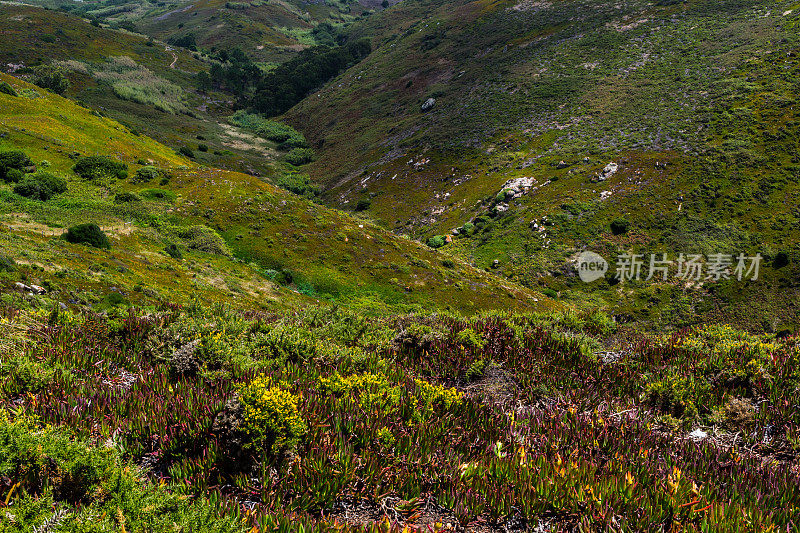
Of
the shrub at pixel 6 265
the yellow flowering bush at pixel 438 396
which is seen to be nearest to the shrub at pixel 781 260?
the yellow flowering bush at pixel 438 396

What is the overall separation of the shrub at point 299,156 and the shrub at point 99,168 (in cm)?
5803

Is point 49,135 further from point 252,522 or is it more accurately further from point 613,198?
point 613,198

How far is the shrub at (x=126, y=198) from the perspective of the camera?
A: 1505 inches

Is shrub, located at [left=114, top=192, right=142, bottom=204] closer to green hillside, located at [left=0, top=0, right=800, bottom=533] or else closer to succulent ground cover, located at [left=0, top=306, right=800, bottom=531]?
green hillside, located at [left=0, top=0, right=800, bottom=533]

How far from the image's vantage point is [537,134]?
75.1 metres

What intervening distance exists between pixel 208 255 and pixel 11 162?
1833cm

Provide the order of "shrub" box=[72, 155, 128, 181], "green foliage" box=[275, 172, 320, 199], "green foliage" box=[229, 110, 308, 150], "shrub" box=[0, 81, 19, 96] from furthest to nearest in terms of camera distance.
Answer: "green foliage" box=[229, 110, 308, 150] < "green foliage" box=[275, 172, 320, 199] < "shrub" box=[0, 81, 19, 96] < "shrub" box=[72, 155, 128, 181]

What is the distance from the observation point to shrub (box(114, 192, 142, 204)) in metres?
38.2

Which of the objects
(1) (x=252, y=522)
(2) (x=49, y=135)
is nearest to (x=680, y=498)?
(1) (x=252, y=522)

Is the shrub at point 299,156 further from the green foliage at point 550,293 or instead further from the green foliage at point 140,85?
the green foliage at point 550,293

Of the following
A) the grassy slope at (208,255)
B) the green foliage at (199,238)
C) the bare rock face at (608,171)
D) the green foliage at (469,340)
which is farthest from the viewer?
the bare rock face at (608,171)

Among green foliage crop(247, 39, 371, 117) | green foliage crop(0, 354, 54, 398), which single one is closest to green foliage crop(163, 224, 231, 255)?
green foliage crop(0, 354, 54, 398)

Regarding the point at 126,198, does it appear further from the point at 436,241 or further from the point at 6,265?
the point at 436,241

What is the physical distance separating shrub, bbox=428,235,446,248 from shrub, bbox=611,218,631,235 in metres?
23.1
